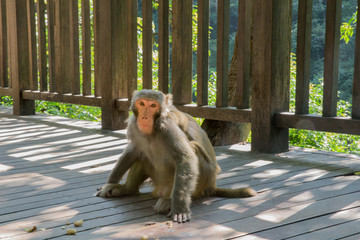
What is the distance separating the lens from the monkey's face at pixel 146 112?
280 centimetres

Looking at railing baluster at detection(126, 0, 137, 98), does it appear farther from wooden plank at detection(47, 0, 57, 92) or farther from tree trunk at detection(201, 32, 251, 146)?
wooden plank at detection(47, 0, 57, 92)

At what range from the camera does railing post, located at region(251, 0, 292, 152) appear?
4.58 meters

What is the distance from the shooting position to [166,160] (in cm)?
300

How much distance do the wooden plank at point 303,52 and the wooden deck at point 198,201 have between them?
0.54m

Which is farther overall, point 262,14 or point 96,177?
point 262,14

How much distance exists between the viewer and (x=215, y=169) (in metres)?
3.14

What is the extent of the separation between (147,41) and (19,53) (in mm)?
2843

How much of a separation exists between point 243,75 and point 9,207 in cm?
272

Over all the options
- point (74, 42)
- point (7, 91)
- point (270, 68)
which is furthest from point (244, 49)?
point (7, 91)

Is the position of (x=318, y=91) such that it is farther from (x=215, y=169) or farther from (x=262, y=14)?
(x=215, y=169)

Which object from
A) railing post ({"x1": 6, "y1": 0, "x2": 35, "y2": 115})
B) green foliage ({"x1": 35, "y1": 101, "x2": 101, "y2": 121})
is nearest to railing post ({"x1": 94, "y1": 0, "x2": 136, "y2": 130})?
railing post ({"x1": 6, "y1": 0, "x2": 35, "y2": 115})

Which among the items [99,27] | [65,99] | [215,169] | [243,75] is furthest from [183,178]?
[65,99]

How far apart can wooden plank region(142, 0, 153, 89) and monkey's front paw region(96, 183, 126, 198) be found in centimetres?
266

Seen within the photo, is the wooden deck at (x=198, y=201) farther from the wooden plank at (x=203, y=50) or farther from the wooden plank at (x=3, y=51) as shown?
the wooden plank at (x=3, y=51)
